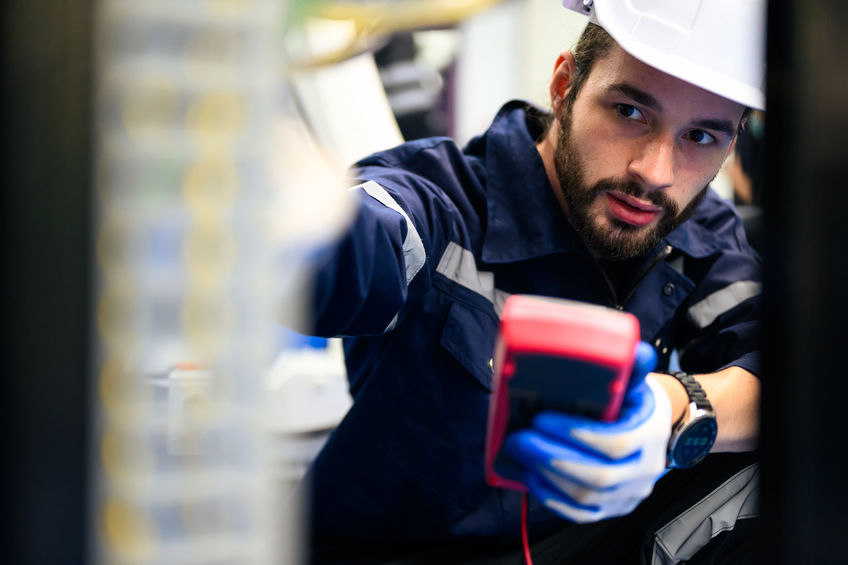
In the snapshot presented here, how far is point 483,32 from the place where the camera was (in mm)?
3281

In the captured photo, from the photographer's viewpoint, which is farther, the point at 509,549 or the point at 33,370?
the point at 509,549

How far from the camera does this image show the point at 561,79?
1.30 metres

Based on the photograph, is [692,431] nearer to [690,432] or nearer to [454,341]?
[690,432]

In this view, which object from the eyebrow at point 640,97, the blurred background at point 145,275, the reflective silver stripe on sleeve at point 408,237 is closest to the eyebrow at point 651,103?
the eyebrow at point 640,97

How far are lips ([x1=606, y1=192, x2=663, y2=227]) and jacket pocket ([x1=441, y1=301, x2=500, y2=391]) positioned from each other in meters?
0.24

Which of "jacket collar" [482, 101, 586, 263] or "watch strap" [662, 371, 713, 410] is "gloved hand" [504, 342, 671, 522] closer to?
"watch strap" [662, 371, 713, 410]

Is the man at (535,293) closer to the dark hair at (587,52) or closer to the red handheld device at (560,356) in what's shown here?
the dark hair at (587,52)

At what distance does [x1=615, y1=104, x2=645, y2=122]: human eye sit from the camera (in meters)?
1.09

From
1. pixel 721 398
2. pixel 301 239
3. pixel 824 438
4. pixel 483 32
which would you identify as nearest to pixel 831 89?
pixel 824 438

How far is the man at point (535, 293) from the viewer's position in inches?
42.6

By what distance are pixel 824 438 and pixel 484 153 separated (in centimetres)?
90

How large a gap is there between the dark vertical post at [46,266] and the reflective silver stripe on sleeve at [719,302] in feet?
3.80

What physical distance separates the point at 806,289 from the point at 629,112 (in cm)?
69

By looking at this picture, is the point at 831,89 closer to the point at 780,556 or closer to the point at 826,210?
the point at 826,210
